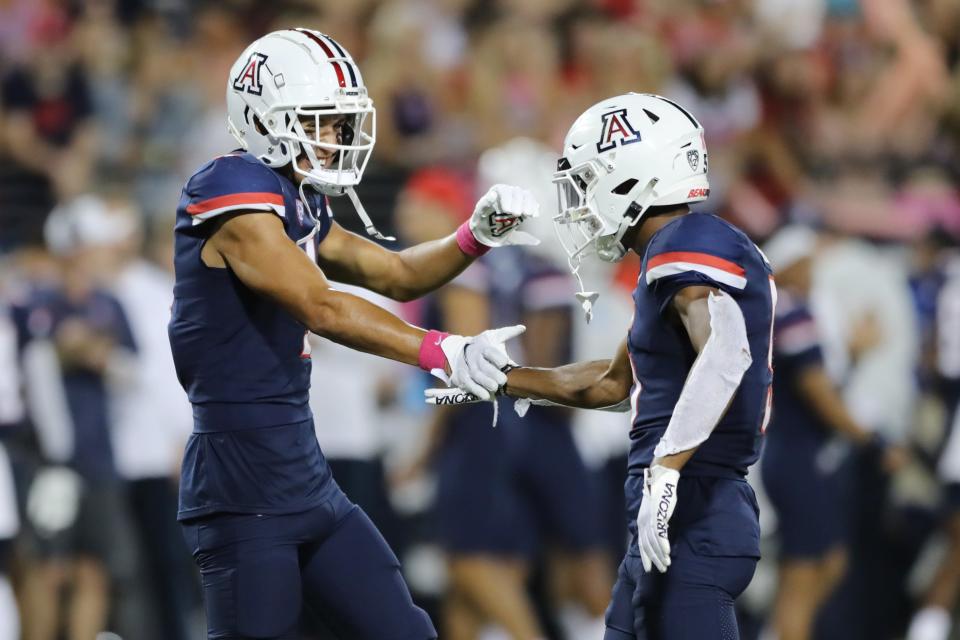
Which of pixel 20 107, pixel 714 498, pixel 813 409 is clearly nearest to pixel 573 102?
pixel 813 409

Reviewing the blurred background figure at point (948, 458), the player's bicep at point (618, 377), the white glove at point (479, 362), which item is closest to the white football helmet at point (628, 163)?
the player's bicep at point (618, 377)

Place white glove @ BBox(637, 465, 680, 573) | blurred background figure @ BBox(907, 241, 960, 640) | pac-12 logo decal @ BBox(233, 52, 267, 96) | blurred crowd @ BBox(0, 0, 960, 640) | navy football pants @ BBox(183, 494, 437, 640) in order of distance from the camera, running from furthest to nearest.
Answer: blurred background figure @ BBox(907, 241, 960, 640) → blurred crowd @ BBox(0, 0, 960, 640) → pac-12 logo decal @ BBox(233, 52, 267, 96) → navy football pants @ BBox(183, 494, 437, 640) → white glove @ BBox(637, 465, 680, 573)

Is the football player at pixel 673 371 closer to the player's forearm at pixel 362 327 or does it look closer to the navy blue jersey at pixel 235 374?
the player's forearm at pixel 362 327

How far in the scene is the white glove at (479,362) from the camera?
372 centimetres

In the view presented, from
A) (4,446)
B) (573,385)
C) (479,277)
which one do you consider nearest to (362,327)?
(573,385)

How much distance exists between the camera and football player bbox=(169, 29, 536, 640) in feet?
12.6

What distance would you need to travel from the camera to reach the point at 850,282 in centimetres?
776

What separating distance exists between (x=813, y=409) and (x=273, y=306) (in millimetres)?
3693

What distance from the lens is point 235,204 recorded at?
3834mm

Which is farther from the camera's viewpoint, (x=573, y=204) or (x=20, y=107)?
(x=20, y=107)

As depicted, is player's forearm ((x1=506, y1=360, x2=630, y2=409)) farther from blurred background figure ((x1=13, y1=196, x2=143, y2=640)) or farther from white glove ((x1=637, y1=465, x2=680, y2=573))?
blurred background figure ((x1=13, y1=196, x2=143, y2=640))

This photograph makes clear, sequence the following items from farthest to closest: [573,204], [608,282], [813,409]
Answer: [608,282] → [813,409] → [573,204]

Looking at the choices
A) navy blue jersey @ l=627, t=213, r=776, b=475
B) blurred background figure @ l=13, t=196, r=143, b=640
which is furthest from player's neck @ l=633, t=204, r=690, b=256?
blurred background figure @ l=13, t=196, r=143, b=640

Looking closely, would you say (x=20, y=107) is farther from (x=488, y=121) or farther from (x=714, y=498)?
(x=714, y=498)
